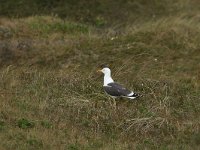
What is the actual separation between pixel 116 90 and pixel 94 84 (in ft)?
5.13

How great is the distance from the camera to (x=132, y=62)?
54.9 feet

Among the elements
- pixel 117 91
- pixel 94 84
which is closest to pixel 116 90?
pixel 117 91

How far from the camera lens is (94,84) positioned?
13914 millimetres

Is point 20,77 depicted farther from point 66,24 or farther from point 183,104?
point 66,24

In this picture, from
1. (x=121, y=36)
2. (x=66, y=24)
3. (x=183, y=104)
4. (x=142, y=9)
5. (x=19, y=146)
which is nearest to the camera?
(x=19, y=146)

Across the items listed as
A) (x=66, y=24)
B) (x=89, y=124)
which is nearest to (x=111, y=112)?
(x=89, y=124)

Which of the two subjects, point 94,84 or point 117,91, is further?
point 94,84

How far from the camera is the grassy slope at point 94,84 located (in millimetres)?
10469

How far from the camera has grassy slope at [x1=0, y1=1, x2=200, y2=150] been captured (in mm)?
10469

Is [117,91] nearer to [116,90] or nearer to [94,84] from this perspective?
[116,90]

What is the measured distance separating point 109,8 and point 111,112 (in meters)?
13.9

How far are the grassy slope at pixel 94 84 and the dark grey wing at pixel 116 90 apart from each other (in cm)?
22

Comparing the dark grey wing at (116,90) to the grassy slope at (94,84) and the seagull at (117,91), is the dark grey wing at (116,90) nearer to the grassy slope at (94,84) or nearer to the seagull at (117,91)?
the seagull at (117,91)

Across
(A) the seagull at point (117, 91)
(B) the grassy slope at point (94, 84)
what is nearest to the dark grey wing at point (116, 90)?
(A) the seagull at point (117, 91)
